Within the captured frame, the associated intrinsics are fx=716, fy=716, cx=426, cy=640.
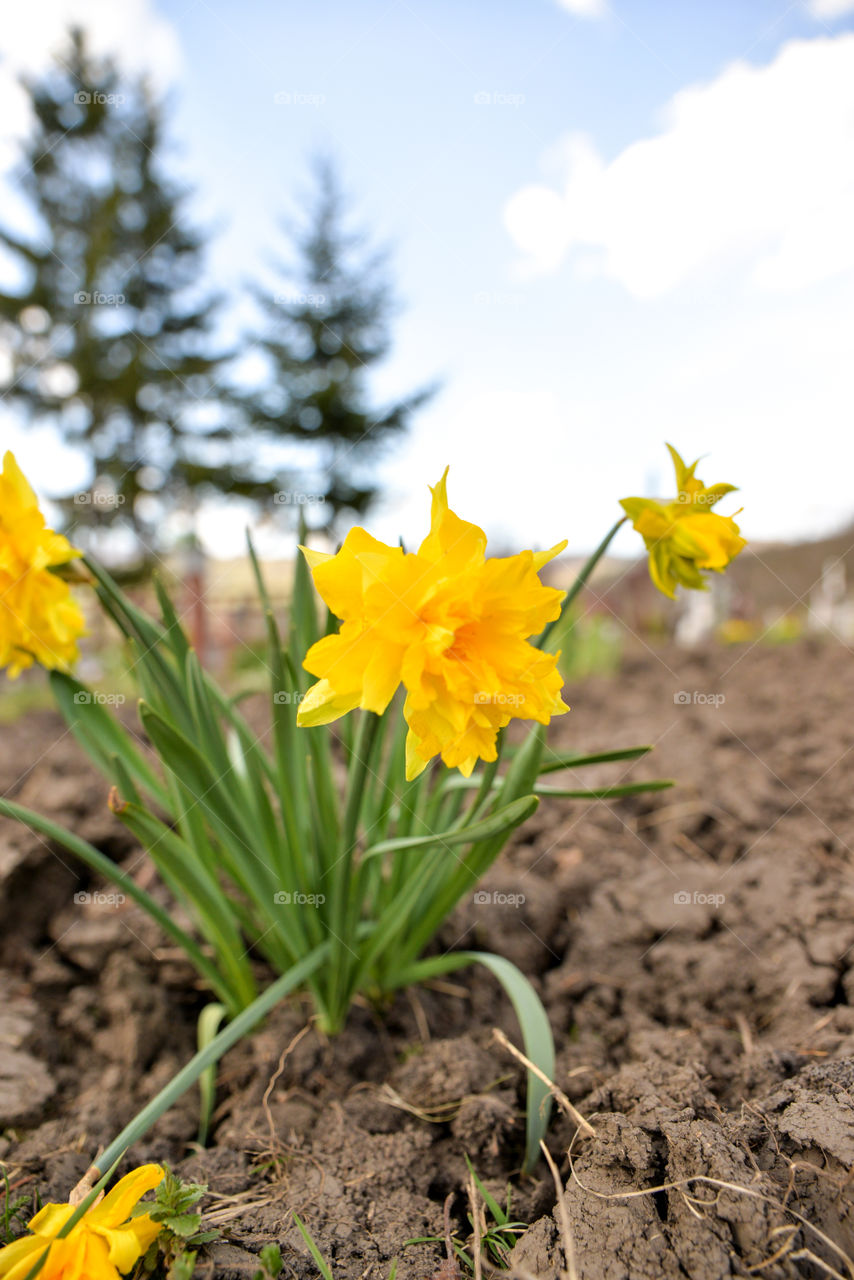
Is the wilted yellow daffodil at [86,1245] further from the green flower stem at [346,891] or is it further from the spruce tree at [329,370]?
the spruce tree at [329,370]

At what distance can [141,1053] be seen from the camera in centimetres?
133

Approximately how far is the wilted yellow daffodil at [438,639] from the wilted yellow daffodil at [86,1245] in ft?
1.83

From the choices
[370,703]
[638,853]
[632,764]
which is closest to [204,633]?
[632,764]

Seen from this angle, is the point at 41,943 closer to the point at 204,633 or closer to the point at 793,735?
the point at 793,735

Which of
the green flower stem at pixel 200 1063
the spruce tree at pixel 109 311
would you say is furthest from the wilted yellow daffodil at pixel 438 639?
the spruce tree at pixel 109 311

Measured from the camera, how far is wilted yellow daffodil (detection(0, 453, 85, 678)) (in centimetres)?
107

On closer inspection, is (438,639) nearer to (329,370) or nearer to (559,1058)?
(559,1058)

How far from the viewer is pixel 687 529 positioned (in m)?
1.03

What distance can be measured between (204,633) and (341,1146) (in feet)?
15.8

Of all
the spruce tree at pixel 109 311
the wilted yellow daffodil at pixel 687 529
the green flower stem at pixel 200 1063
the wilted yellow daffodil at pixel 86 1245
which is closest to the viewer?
the wilted yellow daffodil at pixel 86 1245

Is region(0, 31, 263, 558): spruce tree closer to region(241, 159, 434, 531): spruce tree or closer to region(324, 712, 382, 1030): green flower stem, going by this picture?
region(241, 159, 434, 531): spruce tree

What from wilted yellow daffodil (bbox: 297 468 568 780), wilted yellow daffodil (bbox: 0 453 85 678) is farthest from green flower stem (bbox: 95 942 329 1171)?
wilted yellow daffodil (bbox: 0 453 85 678)

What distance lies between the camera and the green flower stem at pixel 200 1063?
0.84 metres

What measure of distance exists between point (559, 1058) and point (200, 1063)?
23.7 inches
